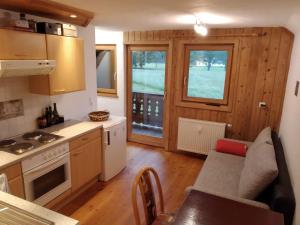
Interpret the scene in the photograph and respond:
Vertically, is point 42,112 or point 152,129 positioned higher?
point 42,112

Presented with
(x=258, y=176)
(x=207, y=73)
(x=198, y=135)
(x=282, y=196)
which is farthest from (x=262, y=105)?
(x=282, y=196)

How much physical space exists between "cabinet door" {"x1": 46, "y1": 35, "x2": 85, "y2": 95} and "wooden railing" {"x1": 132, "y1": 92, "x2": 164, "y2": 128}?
5.99 feet

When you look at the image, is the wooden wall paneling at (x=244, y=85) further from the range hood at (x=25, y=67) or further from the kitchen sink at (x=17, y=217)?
the kitchen sink at (x=17, y=217)

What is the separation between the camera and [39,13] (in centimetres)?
258

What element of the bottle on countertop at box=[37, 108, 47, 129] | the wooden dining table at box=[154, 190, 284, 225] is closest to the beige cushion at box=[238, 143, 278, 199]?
the wooden dining table at box=[154, 190, 284, 225]

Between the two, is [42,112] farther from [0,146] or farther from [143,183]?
[143,183]

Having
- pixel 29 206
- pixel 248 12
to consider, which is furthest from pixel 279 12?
pixel 29 206

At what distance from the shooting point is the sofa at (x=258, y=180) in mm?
1744

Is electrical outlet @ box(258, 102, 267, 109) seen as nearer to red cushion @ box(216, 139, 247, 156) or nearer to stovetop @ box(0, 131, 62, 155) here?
red cushion @ box(216, 139, 247, 156)

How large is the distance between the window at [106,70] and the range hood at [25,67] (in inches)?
91.2

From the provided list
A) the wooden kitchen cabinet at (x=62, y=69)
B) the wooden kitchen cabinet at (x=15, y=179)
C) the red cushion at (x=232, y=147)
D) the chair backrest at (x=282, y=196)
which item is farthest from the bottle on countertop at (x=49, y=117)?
the chair backrest at (x=282, y=196)

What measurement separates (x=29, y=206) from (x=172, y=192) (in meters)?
2.22

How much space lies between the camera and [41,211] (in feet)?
3.84

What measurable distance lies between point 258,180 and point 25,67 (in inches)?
92.0
